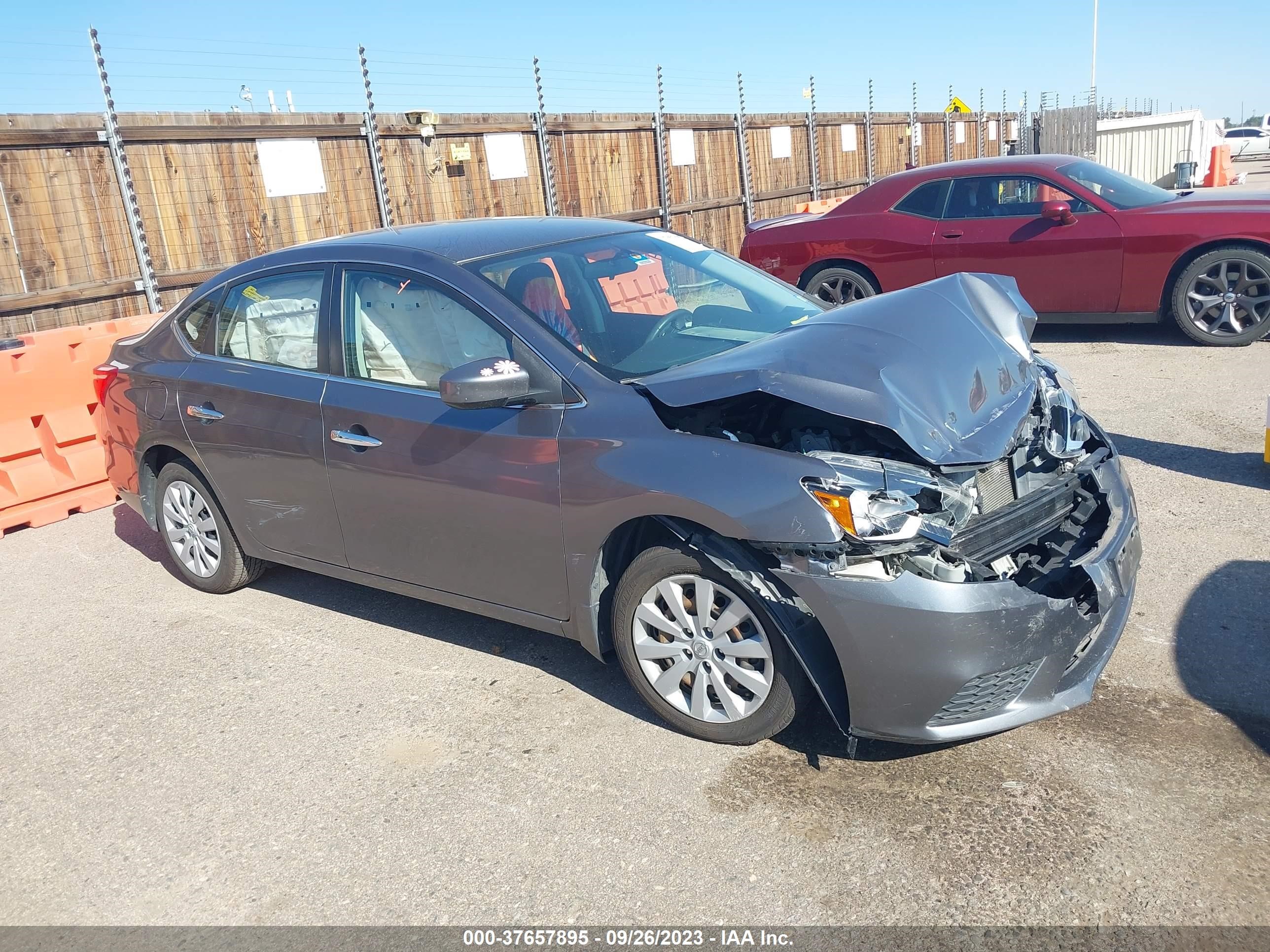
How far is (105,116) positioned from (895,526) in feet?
27.2

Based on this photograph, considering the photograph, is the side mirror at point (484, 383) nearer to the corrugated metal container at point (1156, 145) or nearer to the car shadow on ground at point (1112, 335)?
the car shadow on ground at point (1112, 335)

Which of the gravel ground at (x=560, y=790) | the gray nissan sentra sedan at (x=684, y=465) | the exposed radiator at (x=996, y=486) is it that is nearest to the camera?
the gravel ground at (x=560, y=790)

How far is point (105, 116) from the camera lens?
8.84 metres

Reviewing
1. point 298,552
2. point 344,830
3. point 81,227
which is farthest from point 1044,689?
point 81,227

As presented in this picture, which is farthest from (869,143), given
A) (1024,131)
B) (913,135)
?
(1024,131)

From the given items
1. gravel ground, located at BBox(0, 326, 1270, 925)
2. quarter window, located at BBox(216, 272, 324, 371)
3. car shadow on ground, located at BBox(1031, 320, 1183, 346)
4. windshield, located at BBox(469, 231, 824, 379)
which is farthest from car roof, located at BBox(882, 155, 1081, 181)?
quarter window, located at BBox(216, 272, 324, 371)

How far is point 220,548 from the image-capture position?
5160 millimetres

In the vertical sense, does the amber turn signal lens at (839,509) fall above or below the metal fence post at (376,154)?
below

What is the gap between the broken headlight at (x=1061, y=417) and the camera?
382 centimetres

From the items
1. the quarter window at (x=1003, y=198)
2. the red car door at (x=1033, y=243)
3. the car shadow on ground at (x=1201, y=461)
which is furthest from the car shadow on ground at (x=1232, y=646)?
the quarter window at (x=1003, y=198)

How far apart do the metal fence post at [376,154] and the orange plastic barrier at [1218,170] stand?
18843mm

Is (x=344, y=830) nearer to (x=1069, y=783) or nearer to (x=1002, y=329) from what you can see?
(x=1069, y=783)

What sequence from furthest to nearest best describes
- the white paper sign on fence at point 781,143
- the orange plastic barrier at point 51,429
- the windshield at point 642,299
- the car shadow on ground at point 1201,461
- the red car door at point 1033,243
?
the white paper sign on fence at point 781,143 < the red car door at point 1033,243 < the orange plastic barrier at point 51,429 < the car shadow on ground at point 1201,461 < the windshield at point 642,299

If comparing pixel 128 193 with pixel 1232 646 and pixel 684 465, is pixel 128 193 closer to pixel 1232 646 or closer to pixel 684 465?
pixel 684 465
